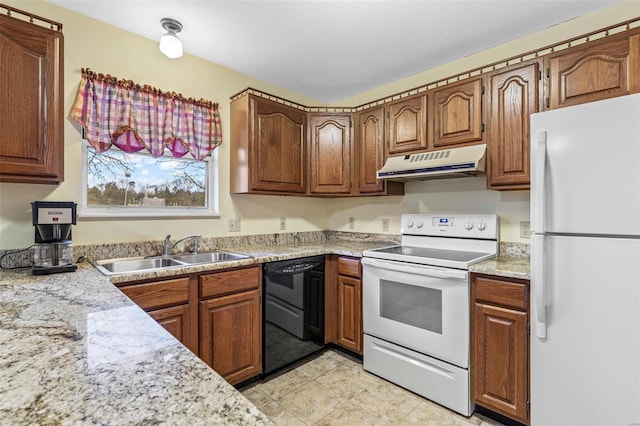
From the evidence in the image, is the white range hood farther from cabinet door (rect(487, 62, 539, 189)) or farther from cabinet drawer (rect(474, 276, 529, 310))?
cabinet drawer (rect(474, 276, 529, 310))

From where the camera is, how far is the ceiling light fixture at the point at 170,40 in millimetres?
1994

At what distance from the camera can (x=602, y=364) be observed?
137 cm

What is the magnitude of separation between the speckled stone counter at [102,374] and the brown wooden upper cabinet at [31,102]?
0.80 meters

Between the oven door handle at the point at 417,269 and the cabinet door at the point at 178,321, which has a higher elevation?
the oven door handle at the point at 417,269

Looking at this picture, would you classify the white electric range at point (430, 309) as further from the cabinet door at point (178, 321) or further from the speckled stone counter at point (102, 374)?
the speckled stone counter at point (102, 374)

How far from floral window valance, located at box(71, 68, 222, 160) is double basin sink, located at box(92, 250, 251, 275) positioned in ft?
2.39

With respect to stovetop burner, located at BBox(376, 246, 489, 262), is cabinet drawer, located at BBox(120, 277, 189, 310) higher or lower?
lower

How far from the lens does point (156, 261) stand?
2.16m

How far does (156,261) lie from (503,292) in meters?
2.18

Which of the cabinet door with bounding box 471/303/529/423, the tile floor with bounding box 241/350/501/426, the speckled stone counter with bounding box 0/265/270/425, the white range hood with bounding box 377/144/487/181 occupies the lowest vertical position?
the tile floor with bounding box 241/350/501/426

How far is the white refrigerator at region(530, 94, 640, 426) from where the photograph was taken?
131 centimetres

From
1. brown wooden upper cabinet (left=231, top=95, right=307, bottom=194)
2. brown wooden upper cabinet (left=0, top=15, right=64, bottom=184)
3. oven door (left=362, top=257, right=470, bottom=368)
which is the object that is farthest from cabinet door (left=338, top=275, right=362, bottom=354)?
brown wooden upper cabinet (left=0, top=15, right=64, bottom=184)

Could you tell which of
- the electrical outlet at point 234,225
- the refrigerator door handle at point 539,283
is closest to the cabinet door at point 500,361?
the refrigerator door handle at point 539,283

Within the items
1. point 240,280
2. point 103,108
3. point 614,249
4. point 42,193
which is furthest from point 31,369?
point 614,249
